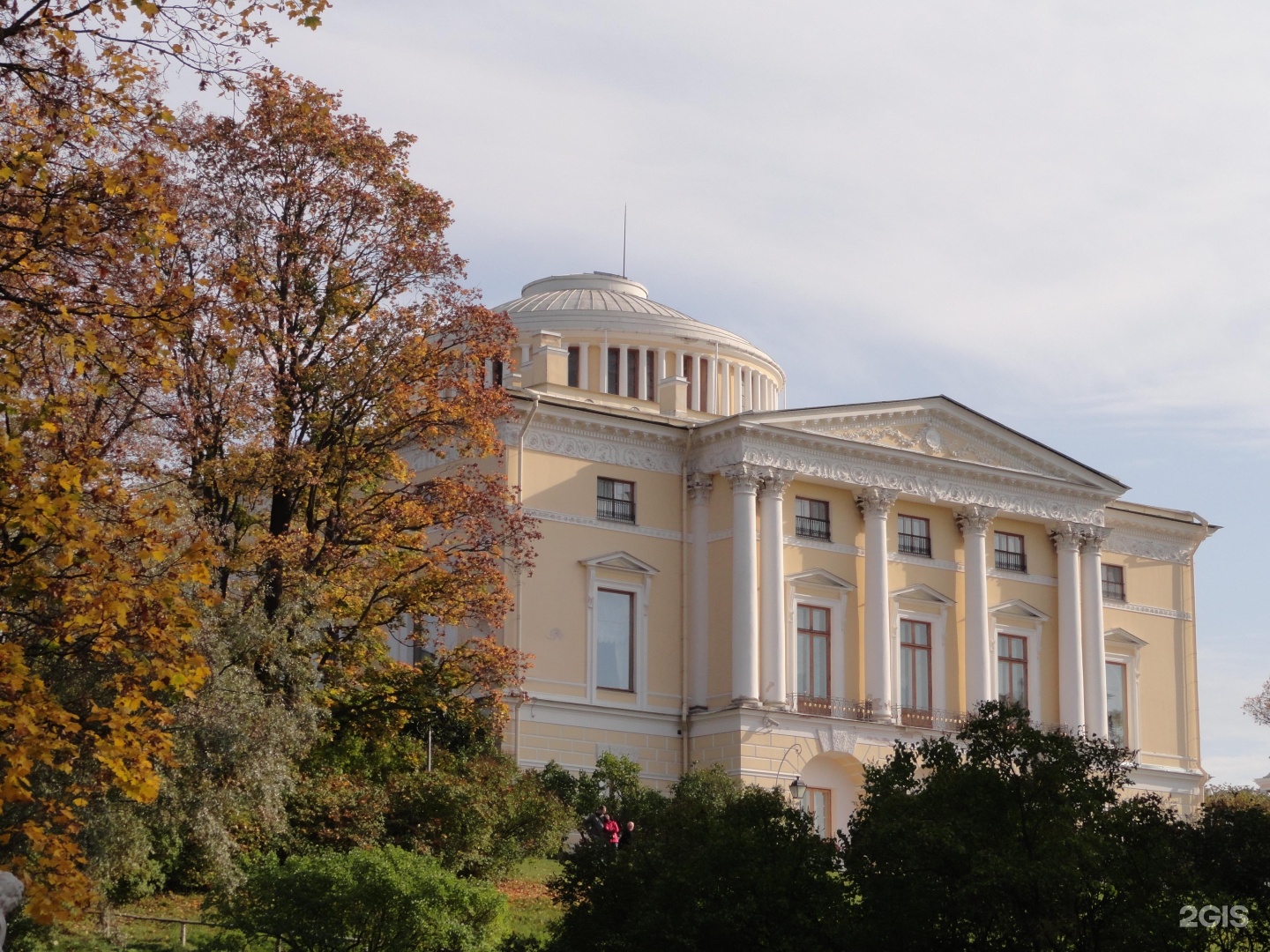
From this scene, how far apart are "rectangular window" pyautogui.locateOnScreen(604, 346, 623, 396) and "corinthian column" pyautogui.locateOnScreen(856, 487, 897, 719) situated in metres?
10.5

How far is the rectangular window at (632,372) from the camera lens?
5519cm

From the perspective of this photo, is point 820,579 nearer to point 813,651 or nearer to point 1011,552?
point 813,651

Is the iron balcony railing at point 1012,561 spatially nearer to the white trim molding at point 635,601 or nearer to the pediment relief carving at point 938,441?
the pediment relief carving at point 938,441

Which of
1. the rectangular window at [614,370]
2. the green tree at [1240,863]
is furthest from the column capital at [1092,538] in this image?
the green tree at [1240,863]

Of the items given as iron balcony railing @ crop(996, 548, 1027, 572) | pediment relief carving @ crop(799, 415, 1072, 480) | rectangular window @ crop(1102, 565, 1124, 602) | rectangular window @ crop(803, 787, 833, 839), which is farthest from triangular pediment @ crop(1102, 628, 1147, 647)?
rectangular window @ crop(803, 787, 833, 839)

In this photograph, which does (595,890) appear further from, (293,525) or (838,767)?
(838,767)

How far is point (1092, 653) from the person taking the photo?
164 feet

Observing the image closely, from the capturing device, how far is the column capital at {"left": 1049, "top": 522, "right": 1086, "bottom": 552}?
164 ft

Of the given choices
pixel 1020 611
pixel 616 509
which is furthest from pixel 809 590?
pixel 1020 611

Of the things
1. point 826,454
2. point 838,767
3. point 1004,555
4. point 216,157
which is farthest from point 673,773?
point 216,157

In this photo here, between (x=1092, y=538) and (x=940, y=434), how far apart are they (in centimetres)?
549

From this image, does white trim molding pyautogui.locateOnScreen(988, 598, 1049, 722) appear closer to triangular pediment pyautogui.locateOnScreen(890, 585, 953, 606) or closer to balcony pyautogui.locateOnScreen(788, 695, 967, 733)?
triangular pediment pyautogui.locateOnScreen(890, 585, 953, 606)

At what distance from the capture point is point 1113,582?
5300 cm

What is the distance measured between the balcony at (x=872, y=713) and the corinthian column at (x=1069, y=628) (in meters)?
3.53
